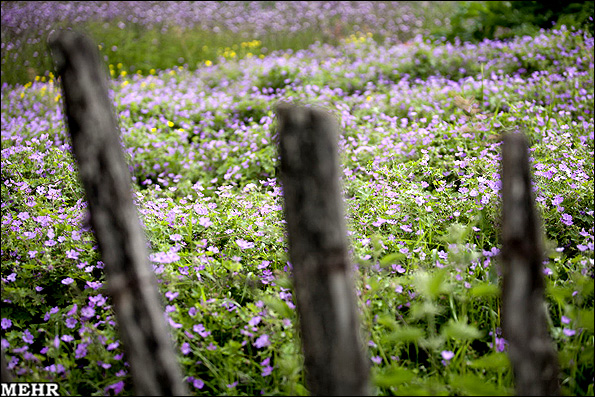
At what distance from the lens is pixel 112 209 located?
162cm

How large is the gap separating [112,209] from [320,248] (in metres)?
0.70

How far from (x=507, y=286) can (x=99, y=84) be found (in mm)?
1479

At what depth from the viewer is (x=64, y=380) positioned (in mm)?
2230

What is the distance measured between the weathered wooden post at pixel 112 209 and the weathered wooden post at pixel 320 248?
522 mm

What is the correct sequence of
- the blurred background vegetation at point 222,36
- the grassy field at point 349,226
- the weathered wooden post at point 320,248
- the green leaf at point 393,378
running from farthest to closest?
the blurred background vegetation at point 222,36
the grassy field at point 349,226
the green leaf at point 393,378
the weathered wooden post at point 320,248

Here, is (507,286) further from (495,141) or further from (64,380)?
(495,141)

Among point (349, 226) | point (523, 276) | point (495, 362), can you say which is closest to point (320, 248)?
point (523, 276)

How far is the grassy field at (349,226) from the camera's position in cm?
217

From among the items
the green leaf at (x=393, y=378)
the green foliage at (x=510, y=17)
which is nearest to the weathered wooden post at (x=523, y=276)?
the green leaf at (x=393, y=378)

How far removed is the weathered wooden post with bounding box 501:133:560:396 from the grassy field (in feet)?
0.73

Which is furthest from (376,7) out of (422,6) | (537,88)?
(537,88)

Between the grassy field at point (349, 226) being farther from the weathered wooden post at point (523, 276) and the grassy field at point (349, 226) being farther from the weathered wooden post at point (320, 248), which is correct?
the weathered wooden post at point (320, 248)

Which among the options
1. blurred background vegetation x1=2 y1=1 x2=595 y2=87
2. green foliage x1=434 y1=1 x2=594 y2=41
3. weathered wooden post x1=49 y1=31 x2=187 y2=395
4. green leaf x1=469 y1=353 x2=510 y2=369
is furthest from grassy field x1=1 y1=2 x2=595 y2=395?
blurred background vegetation x1=2 y1=1 x2=595 y2=87

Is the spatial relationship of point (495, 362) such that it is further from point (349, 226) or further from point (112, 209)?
point (112, 209)
